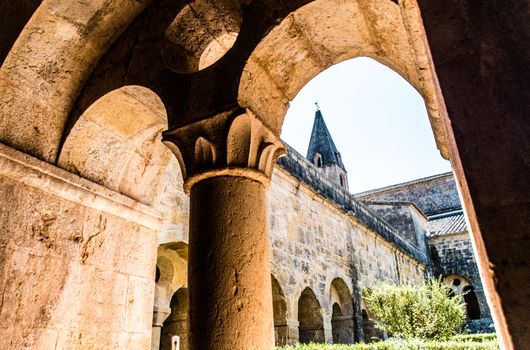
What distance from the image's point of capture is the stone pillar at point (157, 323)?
4.90 m

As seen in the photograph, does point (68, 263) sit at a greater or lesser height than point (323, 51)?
lesser

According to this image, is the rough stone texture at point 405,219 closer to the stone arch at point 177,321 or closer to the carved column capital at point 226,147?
the stone arch at point 177,321

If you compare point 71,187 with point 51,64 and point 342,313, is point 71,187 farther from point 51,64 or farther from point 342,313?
point 342,313

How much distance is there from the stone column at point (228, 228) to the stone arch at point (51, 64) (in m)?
0.97

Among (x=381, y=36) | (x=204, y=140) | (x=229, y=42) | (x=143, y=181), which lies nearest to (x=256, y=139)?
(x=204, y=140)

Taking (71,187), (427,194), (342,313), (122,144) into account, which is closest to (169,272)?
(122,144)

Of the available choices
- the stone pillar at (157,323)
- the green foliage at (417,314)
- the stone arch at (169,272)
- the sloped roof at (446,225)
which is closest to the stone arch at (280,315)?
the stone arch at (169,272)

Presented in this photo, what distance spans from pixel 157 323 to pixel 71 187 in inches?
121

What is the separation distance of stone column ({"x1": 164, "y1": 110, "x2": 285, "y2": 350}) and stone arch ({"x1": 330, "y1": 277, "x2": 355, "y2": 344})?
8028 millimetres

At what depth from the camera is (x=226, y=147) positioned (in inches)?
78.5

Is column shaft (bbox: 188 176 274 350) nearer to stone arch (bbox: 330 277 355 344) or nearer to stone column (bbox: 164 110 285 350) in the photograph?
stone column (bbox: 164 110 285 350)

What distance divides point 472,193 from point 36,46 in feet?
8.72

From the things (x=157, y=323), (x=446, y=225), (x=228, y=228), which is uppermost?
(x=446, y=225)

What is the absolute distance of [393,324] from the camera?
818cm
